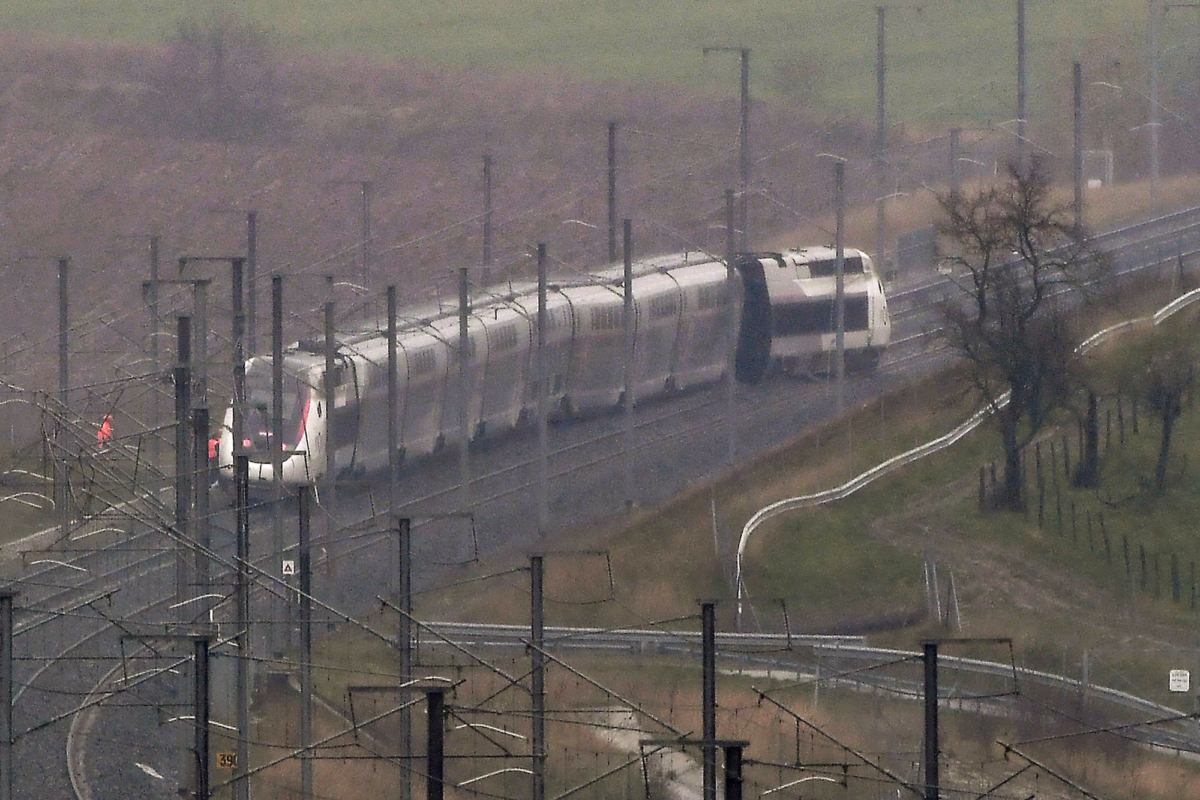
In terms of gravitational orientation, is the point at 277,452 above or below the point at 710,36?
below

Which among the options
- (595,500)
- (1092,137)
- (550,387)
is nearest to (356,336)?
(550,387)

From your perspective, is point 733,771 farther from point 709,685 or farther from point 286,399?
point 286,399

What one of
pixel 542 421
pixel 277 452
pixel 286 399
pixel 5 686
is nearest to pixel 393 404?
pixel 542 421

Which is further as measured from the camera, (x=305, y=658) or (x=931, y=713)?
(x=305, y=658)

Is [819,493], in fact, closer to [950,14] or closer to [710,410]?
[710,410]

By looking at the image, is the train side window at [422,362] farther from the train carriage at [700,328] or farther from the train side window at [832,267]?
the train side window at [832,267]

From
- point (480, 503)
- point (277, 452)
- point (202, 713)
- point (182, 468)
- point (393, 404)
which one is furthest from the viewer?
point (480, 503)
